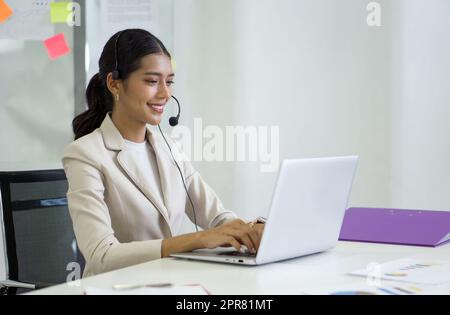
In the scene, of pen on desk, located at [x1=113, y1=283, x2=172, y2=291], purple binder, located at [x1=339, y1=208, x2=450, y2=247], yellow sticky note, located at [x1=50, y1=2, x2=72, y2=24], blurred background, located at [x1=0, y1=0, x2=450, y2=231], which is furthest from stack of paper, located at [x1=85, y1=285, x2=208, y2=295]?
yellow sticky note, located at [x1=50, y1=2, x2=72, y2=24]

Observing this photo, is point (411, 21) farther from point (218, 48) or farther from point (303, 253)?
point (303, 253)

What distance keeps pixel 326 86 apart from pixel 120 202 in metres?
1.59

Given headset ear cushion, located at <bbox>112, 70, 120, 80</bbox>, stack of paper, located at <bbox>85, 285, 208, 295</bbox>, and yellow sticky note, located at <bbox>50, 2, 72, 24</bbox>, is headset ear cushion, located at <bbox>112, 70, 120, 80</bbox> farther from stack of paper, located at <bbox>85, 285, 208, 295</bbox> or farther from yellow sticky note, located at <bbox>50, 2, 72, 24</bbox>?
yellow sticky note, located at <bbox>50, 2, 72, 24</bbox>

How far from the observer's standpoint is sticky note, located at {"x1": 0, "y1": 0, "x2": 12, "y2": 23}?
302 centimetres

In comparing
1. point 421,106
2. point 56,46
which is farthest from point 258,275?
point 56,46

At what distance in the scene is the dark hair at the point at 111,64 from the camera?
6.37ft

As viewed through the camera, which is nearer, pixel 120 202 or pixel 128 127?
pixel 120 202

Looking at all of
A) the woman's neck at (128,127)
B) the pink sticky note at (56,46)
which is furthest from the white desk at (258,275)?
the pink sticky note at (56,46)

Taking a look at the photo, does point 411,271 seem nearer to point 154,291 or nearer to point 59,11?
point 154,291

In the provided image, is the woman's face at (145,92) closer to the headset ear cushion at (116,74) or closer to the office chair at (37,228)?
the headset ear cushion at (116,74)

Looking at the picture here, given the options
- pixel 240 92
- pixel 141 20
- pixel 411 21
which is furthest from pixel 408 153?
pixel 141 20

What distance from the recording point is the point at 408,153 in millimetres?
3047

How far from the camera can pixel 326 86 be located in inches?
124

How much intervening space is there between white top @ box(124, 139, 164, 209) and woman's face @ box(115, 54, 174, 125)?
0.24 feet
